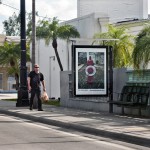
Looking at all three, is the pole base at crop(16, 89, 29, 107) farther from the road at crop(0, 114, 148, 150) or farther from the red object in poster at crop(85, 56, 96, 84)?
the road at crop(0, 114, 148, 150)

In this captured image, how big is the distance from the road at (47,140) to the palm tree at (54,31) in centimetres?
1661

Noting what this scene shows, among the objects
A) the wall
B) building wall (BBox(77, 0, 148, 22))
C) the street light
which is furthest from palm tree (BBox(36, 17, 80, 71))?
the wall

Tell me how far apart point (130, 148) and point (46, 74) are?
27.2 m

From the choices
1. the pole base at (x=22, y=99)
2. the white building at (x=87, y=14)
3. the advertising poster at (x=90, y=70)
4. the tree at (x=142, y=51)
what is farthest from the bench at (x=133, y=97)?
the white building at (x=87, y=14)

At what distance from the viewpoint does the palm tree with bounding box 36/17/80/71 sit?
1261 inches

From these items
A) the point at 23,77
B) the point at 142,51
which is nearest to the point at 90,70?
the point at 142,51

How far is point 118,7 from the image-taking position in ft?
124

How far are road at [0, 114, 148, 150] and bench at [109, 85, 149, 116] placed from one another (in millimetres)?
3100

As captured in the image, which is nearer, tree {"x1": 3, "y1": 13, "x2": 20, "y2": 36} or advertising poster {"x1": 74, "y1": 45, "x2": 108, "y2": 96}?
advertising poster {"x1": 74, "y1": 45, "x2": 108, "y2": 96}

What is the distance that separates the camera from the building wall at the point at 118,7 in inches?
1479

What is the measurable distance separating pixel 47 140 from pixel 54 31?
21276 mm

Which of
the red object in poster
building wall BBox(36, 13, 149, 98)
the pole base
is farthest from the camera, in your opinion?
building wall BBox(36, 13, 149, 98)

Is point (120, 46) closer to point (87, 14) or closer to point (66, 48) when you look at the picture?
point (66, 48)

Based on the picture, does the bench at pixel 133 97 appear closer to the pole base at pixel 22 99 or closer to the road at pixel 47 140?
the road at pixel 47 140
